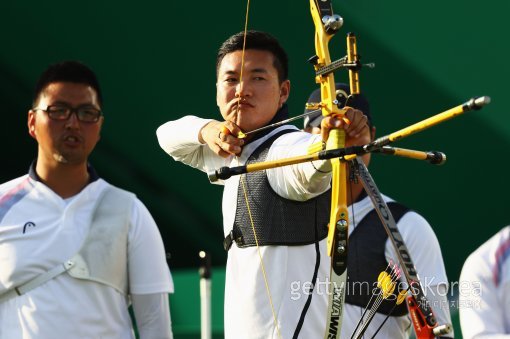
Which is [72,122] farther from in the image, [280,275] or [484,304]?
[484,304]

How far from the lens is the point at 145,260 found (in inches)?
138

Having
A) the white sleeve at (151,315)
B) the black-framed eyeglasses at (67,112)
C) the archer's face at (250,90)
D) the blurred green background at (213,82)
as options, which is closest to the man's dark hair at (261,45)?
the archer's face at (250,90)

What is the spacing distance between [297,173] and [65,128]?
109 centimetres

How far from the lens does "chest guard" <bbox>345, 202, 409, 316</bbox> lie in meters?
3.41

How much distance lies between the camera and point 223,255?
264 inches

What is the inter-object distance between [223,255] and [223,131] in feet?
12.4

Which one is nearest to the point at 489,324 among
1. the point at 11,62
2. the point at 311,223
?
the point at 311,223

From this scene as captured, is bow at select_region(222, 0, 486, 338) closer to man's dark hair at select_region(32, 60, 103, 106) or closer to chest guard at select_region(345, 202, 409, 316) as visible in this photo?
chest guard at select_region(345, 202, 409, 316)

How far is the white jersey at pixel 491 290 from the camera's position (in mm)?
2547

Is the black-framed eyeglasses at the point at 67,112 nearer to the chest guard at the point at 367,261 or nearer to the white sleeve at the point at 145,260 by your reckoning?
the white sleeve at the point at 145,260

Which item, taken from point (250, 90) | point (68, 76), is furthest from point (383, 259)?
point (68, 76)

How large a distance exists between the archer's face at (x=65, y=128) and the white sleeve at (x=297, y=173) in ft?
2.84

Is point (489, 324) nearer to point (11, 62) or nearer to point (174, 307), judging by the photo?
point (174, 307)

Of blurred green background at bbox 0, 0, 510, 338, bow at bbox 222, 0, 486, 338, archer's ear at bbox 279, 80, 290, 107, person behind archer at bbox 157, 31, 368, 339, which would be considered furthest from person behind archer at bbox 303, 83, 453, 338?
blurred green background at bbox 0, 0, 510, 338
